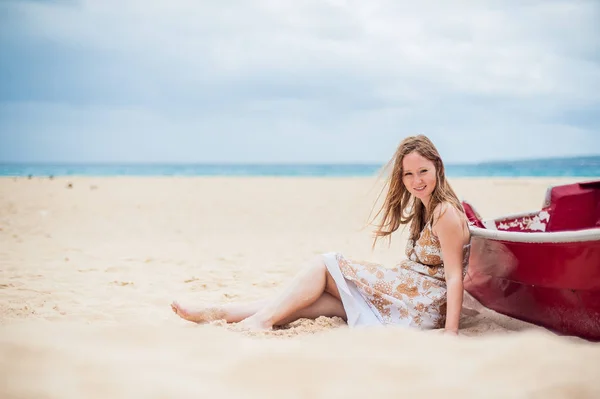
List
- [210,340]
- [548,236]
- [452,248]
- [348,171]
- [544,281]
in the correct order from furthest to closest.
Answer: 1. [348,171]
2. [452,248]
3. [544,281]
4. [548,236]
5. [210,340]

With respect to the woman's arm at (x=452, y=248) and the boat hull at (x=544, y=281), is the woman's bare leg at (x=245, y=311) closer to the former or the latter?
the woman's arm at (x=452, y=248)

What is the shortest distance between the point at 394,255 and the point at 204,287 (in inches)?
103

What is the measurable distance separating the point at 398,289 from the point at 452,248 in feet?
1.31

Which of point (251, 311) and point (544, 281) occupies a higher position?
→ point (544, 281)

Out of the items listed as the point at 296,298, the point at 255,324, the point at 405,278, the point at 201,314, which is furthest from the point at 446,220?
the point at 201,314

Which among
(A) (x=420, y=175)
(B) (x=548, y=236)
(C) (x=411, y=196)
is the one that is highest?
(A) (x=420, y=175)

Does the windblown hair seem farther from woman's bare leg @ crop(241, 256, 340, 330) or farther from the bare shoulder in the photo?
woman's bare leg @ crop(241, 256, 340, 330)

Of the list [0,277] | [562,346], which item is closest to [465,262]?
[562,346]

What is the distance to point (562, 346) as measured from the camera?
2260 millimetres

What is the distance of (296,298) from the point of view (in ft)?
10.2

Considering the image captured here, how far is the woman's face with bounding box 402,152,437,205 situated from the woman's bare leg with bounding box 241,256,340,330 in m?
0.71

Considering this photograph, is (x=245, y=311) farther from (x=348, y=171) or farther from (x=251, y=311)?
(x=348, y=171)

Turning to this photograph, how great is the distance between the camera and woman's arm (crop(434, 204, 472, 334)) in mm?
2865

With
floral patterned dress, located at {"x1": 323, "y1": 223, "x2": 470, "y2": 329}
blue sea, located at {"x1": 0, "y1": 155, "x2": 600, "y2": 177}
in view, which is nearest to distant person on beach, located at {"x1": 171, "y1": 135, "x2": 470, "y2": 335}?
floral patterned dress, located at {"x1": 323, "y1": 223, "x2": 470, "y2": 329}
